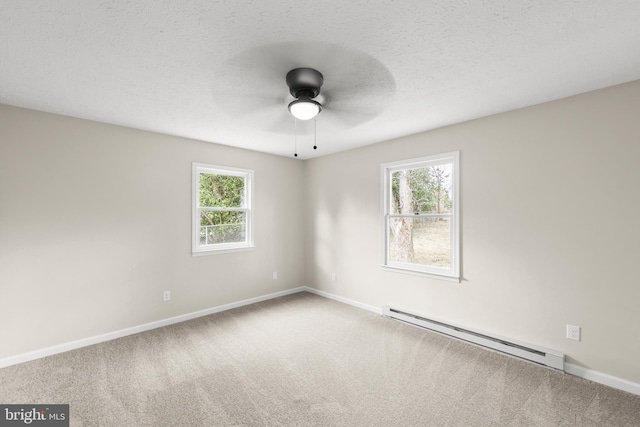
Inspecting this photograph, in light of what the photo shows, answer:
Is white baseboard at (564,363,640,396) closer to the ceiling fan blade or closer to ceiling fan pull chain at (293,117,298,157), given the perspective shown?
the ceiling fan blade

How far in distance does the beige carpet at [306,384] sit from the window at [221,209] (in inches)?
52.2

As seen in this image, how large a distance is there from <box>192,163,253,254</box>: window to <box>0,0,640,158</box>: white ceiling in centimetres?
126

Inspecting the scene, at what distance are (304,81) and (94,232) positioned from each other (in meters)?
2.84

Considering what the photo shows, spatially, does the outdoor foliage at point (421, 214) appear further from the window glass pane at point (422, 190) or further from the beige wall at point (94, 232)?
the beige wall at point (94, 232)

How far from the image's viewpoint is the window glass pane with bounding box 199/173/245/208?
13.1ft

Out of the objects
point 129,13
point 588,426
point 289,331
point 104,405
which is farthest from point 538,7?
point 104,405

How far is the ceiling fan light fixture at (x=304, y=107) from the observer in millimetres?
2102

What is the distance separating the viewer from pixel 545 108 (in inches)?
102

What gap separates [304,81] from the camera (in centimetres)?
204

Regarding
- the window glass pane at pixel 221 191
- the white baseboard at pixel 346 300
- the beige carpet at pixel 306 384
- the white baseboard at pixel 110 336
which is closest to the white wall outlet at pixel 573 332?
the beige carpet at pixel 306 384

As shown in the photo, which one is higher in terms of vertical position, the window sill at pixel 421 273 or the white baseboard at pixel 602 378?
the window sill at pixel 421 273

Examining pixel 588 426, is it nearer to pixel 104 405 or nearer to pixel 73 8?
pixel 104 405

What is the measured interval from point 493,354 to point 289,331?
2189mm

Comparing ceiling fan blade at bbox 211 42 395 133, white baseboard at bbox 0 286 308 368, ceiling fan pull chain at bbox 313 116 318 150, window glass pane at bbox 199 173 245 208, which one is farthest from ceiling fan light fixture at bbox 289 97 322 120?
white baseboard at bbox 0 286 308 368
